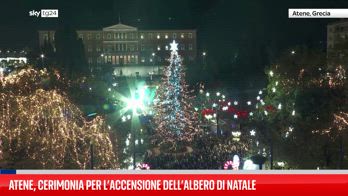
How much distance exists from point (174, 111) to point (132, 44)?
71.8 meters

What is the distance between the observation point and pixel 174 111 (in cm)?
2478

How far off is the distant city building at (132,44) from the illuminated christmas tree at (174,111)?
220ft

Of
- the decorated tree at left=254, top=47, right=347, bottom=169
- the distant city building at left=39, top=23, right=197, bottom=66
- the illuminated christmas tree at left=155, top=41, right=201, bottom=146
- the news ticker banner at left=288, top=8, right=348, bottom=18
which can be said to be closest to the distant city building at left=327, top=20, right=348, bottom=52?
the decorated tree at left=254, top=47, right=347, bottom=169

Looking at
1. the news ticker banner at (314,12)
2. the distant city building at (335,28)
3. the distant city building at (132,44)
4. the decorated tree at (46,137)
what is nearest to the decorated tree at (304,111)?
the news ticker banner at (314,12)

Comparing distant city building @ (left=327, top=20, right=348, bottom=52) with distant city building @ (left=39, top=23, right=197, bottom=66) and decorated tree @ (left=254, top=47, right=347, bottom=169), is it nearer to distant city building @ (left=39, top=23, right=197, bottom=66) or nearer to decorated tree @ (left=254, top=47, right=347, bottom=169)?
decorated tree @ (left=254, top=47, right=347, bottom=169)

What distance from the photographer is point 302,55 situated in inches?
1320

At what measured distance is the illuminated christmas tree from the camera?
79.4 ft

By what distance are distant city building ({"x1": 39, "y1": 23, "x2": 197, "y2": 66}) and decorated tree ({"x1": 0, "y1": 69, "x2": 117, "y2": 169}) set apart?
257 ft

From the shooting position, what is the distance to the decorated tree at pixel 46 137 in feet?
40.0

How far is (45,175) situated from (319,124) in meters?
15.3

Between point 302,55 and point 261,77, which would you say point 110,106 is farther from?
point 261,77

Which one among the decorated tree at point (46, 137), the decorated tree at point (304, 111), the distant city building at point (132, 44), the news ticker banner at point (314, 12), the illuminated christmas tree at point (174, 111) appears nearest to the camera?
the news ticker banner at point (314, 12)

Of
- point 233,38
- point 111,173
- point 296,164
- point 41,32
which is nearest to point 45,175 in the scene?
point 111,173

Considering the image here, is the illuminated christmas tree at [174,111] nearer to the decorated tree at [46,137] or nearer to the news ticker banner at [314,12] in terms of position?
the decorated tree at [46,137]
